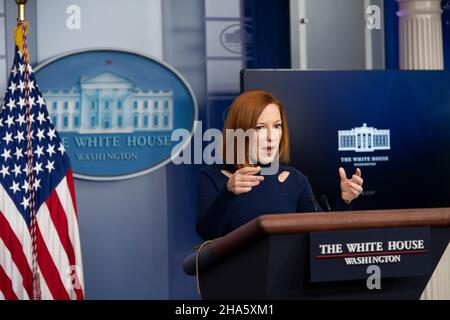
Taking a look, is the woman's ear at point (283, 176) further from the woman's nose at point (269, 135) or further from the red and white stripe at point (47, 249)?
the red and white stripe at point (47, 249)

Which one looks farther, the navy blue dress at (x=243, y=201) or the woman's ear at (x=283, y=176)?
the woman's ear at (x=283, y=176)

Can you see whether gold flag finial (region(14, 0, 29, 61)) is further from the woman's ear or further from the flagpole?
the woman's ear

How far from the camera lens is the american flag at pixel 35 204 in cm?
357

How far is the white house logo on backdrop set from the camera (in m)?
4.11

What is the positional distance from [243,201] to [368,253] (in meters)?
0.98

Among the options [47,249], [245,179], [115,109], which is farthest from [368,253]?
[115,109]

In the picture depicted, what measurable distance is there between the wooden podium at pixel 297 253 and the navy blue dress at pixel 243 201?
678 mm

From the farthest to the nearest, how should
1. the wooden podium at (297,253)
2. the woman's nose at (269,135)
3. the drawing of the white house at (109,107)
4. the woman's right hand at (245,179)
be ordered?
the drawing of the white house at (109,107), the woman's nose at (269,135), the woman's right hand at (245,179), the wooden podium at (297,253)

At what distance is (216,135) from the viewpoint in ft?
14.0

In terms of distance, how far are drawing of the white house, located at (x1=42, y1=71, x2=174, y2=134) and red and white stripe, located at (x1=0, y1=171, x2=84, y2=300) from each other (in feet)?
1.65

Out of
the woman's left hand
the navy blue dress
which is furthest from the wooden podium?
the navy blue dress

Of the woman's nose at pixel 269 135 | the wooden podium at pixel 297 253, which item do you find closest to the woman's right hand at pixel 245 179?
the wooden podium at pixel 297 253

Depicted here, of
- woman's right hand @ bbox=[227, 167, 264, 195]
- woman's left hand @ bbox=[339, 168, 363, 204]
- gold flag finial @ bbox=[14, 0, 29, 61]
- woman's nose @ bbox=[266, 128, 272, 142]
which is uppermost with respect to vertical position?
gold flag finial @ bbox=[14, 0, 29, 61]

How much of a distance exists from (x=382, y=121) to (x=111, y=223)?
62.5 inches
